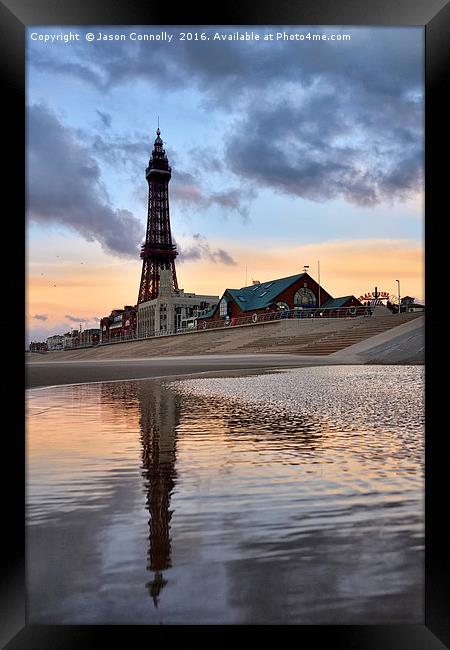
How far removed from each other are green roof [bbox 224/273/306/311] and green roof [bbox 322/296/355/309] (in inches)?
144

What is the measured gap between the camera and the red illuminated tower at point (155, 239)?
272 feet

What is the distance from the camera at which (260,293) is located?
5091 centimetres

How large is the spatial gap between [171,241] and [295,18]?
275 feet

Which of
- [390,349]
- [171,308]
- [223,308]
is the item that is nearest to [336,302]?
[223,308]

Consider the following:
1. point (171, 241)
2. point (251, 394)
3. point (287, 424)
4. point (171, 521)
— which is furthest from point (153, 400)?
point (171, 241)

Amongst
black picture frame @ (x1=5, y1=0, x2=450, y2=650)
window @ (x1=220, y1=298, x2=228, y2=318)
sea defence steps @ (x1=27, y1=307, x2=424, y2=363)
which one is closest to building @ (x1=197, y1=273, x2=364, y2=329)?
window @ (x1=220, y1=298, x2=228, y2=318)

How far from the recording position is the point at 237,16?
258 centimetres

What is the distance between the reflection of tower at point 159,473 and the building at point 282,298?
38.6 meters

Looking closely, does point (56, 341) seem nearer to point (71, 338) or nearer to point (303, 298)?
point (71, 338)

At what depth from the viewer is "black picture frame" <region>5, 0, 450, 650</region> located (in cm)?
219

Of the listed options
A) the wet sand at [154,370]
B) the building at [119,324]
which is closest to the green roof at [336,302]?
the wet sand at [154,370]
